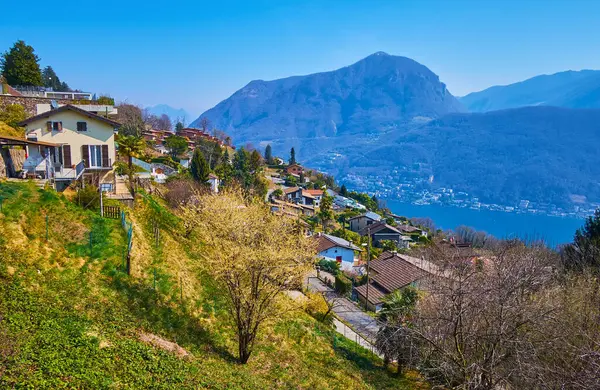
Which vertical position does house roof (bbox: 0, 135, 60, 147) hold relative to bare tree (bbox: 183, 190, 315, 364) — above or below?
above

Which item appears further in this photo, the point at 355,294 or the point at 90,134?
the point at 355,294

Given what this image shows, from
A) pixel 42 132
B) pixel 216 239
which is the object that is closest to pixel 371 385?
pixel 216 239

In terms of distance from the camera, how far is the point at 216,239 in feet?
51.1

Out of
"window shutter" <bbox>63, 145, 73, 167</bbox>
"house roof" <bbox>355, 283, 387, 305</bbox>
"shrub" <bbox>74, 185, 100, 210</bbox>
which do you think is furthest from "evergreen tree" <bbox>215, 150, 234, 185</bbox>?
"shrub" <bbox>74, 185, 100, 210</bbox>

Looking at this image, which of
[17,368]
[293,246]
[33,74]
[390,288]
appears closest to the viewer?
[17,368]

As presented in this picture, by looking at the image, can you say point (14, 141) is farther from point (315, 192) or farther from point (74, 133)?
point (315, 192)

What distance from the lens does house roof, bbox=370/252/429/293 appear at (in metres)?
38.2

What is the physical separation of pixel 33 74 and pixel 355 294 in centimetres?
5141

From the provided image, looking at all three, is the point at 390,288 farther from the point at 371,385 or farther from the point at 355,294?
the point at 371,385

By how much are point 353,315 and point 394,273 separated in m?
9.70

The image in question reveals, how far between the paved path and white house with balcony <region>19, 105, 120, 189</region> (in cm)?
1970

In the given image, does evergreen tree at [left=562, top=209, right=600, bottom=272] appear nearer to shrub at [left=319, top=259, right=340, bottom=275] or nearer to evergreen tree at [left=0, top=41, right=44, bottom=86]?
shrub at [left=319, top=259, right=340, bottom=275]

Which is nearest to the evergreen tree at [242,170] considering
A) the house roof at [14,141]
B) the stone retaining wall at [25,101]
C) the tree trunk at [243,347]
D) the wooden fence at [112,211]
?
the stone retaining wall at [25,101]

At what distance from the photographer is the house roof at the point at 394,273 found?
38.2 m
